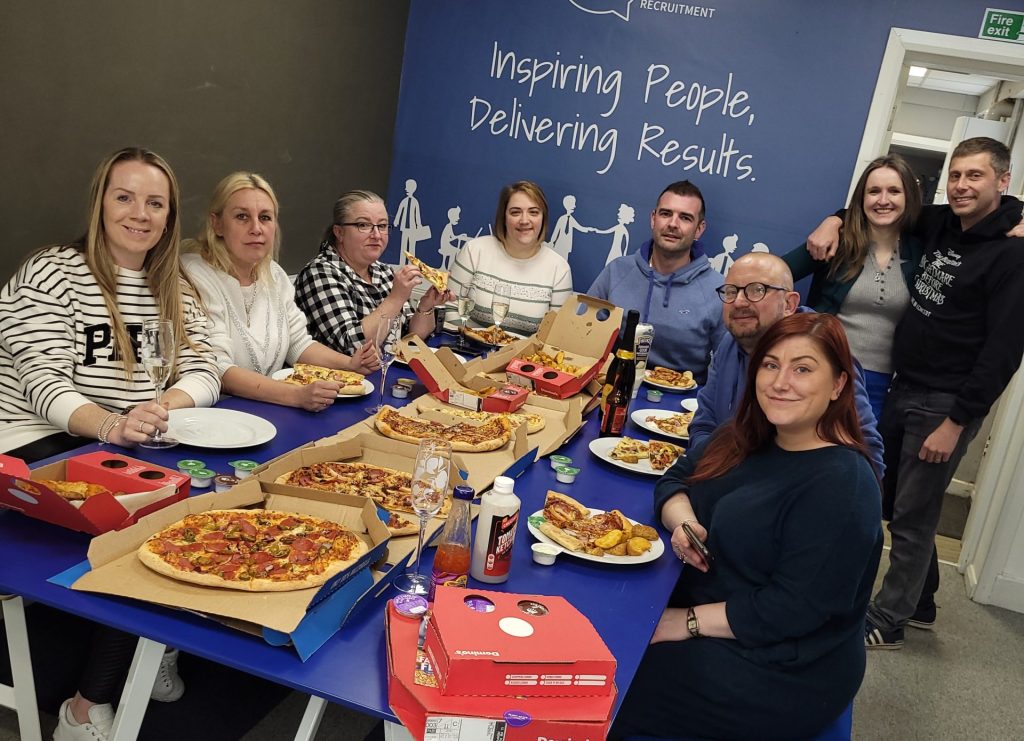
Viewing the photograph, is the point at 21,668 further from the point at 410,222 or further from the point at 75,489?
the point at 410,222

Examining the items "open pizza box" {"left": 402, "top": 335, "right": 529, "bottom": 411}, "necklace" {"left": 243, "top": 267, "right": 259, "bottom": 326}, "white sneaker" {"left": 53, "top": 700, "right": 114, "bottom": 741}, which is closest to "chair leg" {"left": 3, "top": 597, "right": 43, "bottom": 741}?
"white sneaker" {"left": 53, "top": 700, "right": 114, "bottom": 741}

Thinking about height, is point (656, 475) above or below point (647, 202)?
below

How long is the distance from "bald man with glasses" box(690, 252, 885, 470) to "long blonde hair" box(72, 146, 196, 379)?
1630 millimetres

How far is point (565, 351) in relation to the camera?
3391 mm

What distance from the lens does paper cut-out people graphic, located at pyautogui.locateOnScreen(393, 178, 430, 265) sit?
542 cm

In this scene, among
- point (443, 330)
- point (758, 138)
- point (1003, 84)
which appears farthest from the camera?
point (1003, 84)

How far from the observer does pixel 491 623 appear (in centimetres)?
127

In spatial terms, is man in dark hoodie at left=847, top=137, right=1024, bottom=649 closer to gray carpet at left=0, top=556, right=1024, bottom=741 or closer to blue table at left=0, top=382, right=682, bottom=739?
gray carpet at left=0, top=556, right=1024, bottom=741

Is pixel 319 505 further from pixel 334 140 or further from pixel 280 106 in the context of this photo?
pixel 334 140

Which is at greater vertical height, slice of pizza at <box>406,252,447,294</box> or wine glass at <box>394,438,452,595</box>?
slice of pizza at <box>406,252,447,294</box>

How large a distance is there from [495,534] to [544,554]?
20 cm

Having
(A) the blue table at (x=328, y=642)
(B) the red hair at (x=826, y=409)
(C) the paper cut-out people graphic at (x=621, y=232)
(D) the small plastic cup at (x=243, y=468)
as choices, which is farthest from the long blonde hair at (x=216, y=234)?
(C) the paper cut-out people graphic at (x=621, y=232)

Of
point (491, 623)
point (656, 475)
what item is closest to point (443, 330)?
point (656, 475)

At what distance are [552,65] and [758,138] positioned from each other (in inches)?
51.2
